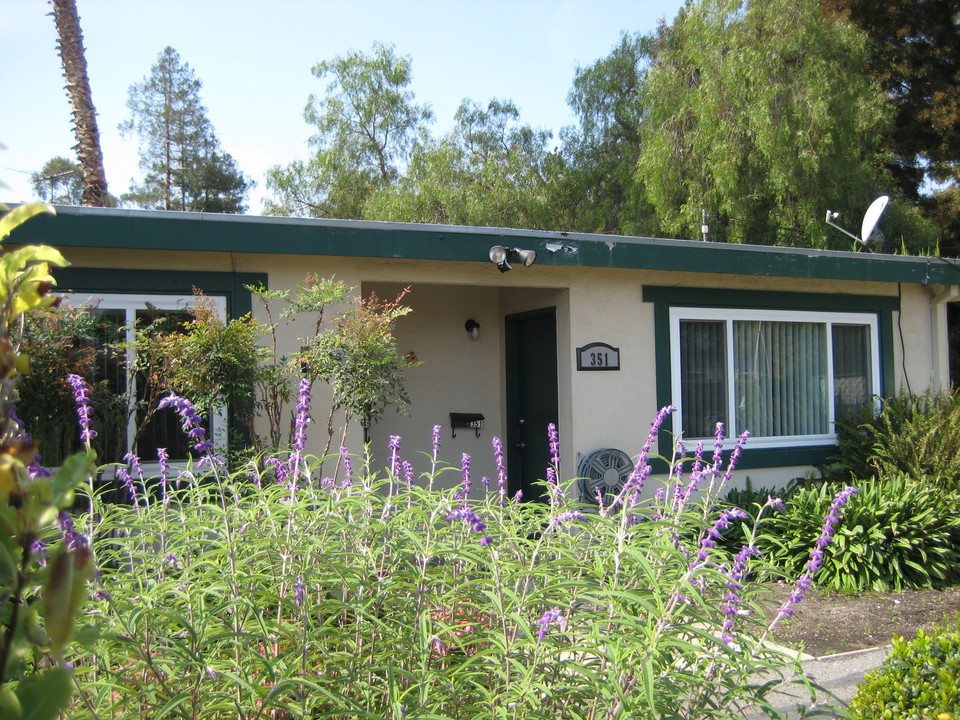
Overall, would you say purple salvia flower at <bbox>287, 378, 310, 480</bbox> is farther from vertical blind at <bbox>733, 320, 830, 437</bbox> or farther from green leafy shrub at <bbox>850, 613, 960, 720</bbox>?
vertical blind at <bbox>733, 320, 830, 437</bbox>

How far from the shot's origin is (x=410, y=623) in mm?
2547

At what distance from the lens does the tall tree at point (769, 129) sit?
1761cm

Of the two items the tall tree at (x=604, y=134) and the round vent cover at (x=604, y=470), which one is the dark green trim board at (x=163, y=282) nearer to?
the round vent cover at (x=604, y=470)

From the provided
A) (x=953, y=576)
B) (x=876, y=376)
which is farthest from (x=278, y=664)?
(x=876, y=376)

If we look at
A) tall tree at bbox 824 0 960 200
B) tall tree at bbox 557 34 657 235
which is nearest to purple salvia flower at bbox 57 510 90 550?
tall tree at bbox 824 0 960 200

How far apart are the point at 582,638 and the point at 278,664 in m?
0.88

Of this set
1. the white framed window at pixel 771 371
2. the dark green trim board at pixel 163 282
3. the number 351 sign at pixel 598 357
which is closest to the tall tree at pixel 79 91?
the dark green trim board at pixel 163 282

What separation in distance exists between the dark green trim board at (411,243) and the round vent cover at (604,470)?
5.86 ft

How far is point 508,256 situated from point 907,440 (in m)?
4.71

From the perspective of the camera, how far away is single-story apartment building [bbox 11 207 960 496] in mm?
6418

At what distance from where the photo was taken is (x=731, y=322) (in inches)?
343

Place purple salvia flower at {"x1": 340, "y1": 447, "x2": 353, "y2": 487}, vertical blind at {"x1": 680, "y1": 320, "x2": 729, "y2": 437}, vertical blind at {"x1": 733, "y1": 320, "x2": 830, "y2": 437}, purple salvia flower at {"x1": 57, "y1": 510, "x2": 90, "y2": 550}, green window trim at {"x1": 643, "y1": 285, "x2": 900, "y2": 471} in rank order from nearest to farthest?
purple salvia flower at {"x1": 57, "y1": 510, "x2": 90, "y2": 550} < purple salvia flower at {"x1": 340, "y1": 447, "x2": 353, "y2": 487} < green window trim at {"x1": 643, "y1": 285, "x2": 900, "y2": 471} < vertical blind at {"x1": 680, "y1": 320, "x2": 729, "y2": 437} < vertical blind at {"x1": 733, "y1": 320, "x2": 830, "y2": 437}

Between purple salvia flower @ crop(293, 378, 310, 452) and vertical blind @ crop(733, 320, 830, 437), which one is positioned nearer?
purple salvia flower @ crop(293, 378, 310, 452)

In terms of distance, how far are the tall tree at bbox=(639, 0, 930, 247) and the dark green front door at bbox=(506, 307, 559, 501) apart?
10.7m
